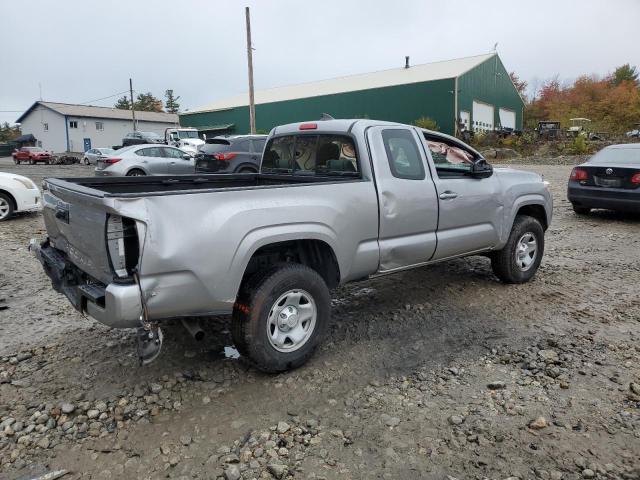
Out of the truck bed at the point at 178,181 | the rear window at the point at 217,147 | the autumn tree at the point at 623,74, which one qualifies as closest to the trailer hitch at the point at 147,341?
the truck bed at the point at 178,181

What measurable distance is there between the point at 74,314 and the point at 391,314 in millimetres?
3106

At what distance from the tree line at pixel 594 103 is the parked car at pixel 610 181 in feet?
96.1

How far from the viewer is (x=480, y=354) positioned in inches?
157

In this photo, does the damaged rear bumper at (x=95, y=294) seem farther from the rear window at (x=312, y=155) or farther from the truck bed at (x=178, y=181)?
the rear window at (x=312, y=155)

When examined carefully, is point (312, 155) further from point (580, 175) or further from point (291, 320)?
point (580, 175)

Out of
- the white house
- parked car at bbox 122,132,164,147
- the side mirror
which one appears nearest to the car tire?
the side mirror

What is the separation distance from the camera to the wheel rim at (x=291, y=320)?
3531mm

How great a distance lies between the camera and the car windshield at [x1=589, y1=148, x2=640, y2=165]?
943 centimetres

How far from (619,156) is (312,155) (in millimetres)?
7808

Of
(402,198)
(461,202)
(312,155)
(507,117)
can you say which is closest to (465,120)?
(507,117)

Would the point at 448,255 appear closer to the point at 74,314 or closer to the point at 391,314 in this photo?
the point at 391,314

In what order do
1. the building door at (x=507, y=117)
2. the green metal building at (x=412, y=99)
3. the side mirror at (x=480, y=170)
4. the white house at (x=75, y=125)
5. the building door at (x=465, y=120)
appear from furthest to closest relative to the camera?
the white house at (x=75, y=125)
the building door at (x=507, y=117)
the green metal building at (x=412, y=99)
the building door at (x=465, y=120)
the side mirror at (x=480, y=170)

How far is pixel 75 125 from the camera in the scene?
52.2 meters

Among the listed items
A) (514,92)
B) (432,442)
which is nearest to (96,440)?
(432,442)
